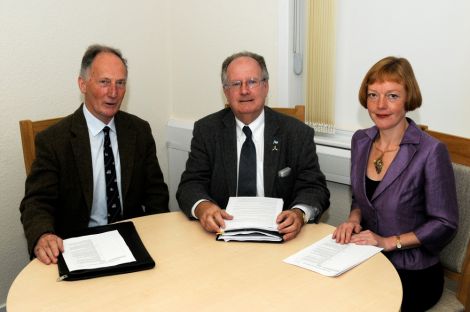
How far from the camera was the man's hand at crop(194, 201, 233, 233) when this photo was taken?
1833mm

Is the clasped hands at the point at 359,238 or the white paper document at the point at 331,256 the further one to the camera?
the clasped hands at the point at 359,238

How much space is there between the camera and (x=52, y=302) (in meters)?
1.40

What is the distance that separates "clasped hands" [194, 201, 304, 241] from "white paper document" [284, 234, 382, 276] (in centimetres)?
10

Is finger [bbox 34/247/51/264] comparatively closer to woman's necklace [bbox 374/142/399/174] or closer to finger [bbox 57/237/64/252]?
finger [bbox 57/237/64/252]

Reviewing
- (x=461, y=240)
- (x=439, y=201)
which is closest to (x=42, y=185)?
(x=439, y=201)

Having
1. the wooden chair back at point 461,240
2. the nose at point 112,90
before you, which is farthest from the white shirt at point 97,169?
the wooden chair back at point 461,240

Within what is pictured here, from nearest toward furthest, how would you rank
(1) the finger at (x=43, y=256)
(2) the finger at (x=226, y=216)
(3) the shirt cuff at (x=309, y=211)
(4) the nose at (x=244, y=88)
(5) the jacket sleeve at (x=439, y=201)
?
(1) the finger at (x=43, y=256) → (5) the jacket sleeve at (x=439, y=201) → (2) the finger at (x=226, y=216) → (3) the shirt cuff at (x=309, y=211) → (4) the nose at (x=244, y=88)

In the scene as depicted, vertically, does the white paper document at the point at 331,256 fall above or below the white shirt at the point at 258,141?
below

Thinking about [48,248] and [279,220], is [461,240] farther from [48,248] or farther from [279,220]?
[48,248]

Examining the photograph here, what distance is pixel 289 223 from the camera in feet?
5.95

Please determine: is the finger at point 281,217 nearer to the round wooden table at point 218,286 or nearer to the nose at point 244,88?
the round wooden table at point 218,286

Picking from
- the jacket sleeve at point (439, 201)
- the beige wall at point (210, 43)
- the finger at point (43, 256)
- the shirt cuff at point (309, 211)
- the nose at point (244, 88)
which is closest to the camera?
the finger at point (43, 256)

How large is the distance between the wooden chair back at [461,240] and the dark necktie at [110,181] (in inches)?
58.5

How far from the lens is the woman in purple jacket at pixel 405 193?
177 centimetres
